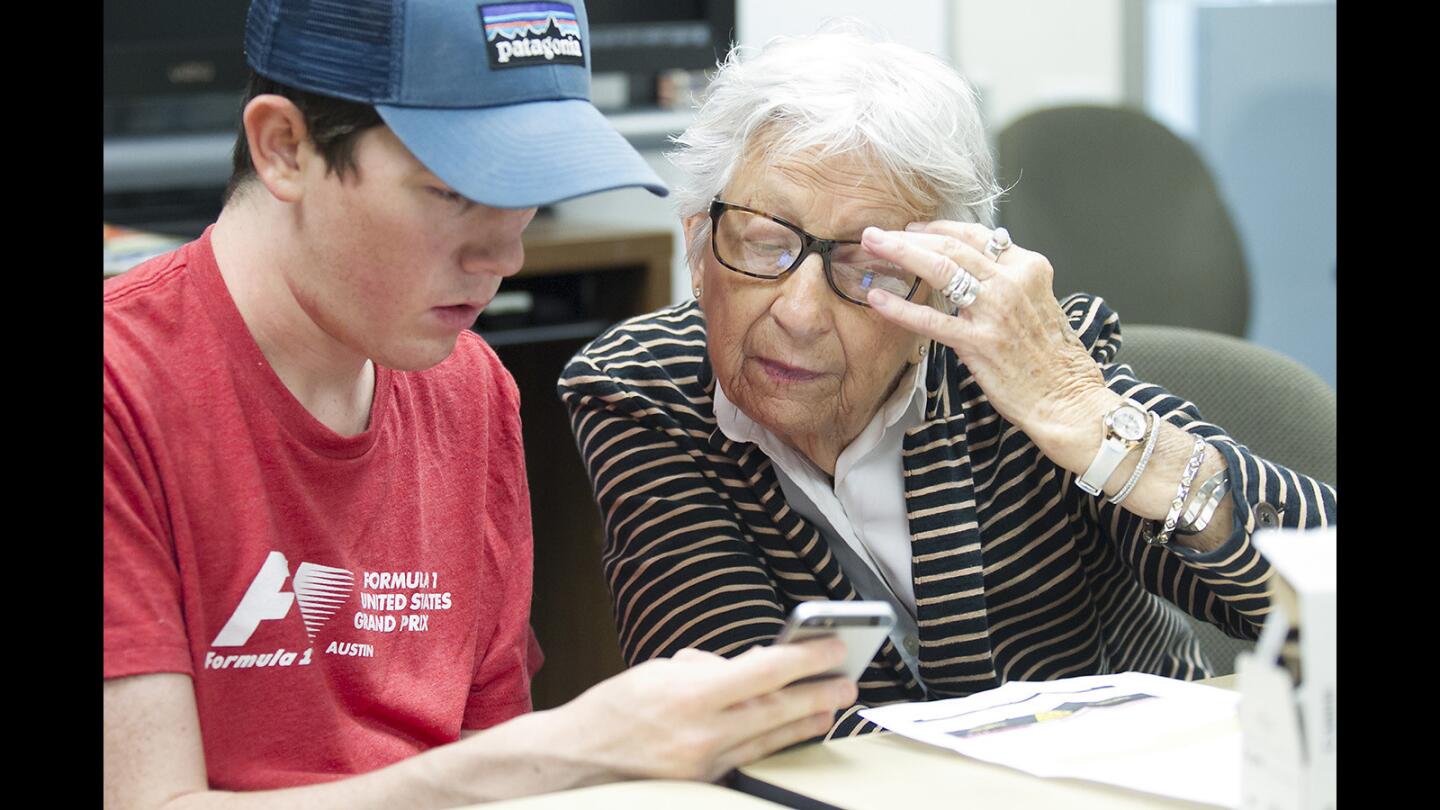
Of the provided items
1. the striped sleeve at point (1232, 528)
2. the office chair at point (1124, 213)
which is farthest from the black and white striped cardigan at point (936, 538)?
the office chair at point (1124, 213)

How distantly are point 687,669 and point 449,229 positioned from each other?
1.21 feet

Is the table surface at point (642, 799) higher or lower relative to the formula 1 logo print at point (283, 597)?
lower

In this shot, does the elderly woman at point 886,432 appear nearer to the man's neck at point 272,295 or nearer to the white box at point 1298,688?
the man's neck at point 272,295

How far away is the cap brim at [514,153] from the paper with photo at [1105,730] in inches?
18.6

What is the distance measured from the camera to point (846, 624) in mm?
1062

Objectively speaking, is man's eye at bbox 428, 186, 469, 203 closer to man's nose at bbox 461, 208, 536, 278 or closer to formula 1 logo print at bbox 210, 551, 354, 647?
man's nose at bbox 461, 208, 536, 278

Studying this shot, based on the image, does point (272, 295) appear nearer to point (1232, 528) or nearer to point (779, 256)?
point (779, 256)

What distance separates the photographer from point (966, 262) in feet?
4.93

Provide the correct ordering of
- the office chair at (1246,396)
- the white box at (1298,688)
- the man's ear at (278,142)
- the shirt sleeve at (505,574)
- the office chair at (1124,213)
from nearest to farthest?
the white box at (1298,688) → the man's ear at (278,142) → the shirt sleeve at (505,574) → the office chair at (1246,396) → the office chair at (1124,213)

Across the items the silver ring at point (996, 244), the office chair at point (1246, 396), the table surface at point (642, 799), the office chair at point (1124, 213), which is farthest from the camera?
the office chair at point (1124, 213)

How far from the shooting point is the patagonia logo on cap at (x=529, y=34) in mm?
1119

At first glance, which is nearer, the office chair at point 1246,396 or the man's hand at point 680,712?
the man's hand at point 680,712

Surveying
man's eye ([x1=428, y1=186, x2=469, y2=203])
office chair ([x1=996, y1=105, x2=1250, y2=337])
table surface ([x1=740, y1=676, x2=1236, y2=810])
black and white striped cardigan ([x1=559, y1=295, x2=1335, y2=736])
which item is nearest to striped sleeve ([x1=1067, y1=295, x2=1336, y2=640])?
black and white striped cardigan ([x1=559, y1=295, x2=1335, y2=736])

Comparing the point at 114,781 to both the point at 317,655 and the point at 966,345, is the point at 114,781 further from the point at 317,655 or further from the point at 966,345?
the point at 966,345
